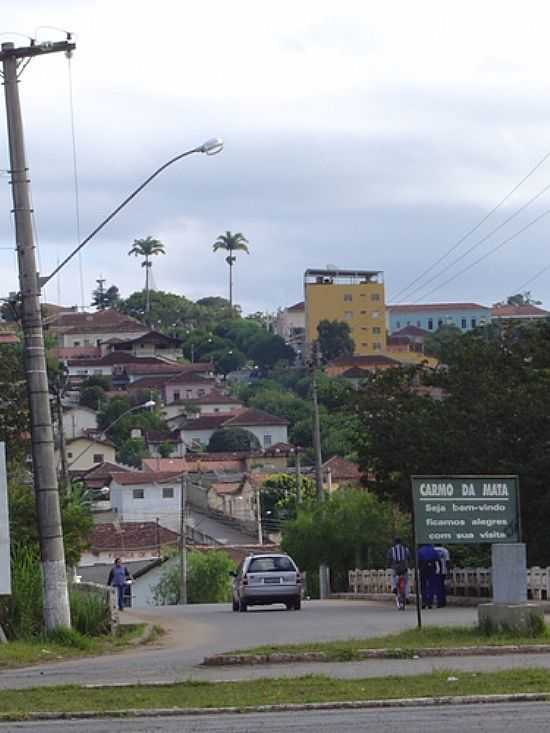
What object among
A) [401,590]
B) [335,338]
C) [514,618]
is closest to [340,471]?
[335,338]

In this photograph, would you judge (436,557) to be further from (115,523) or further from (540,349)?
(115,523)

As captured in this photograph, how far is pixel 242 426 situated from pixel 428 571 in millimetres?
110533

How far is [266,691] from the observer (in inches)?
660

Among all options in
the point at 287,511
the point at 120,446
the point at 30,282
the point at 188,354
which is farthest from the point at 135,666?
the point at 188,354

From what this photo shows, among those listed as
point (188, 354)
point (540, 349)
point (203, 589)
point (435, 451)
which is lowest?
point (203, 589)

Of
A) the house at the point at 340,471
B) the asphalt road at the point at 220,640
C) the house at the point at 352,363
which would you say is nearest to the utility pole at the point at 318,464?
the asphalt road at the point at 220,640

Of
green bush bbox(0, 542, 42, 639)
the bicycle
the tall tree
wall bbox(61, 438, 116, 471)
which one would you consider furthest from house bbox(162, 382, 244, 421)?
green bush bbox(0, 542, 42, 639)

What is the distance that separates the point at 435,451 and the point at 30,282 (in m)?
22.4

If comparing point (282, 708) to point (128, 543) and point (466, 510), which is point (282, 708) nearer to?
point (466, 510)

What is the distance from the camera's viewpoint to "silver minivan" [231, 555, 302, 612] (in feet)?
124

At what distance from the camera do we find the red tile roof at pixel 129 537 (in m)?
83.9

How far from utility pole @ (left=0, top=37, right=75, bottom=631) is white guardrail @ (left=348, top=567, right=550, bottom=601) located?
13.8 metres

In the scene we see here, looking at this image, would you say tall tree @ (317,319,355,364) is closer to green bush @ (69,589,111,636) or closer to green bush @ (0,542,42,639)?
green bush @ (69,589,111,636)

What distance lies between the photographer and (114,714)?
15367 millimetres
